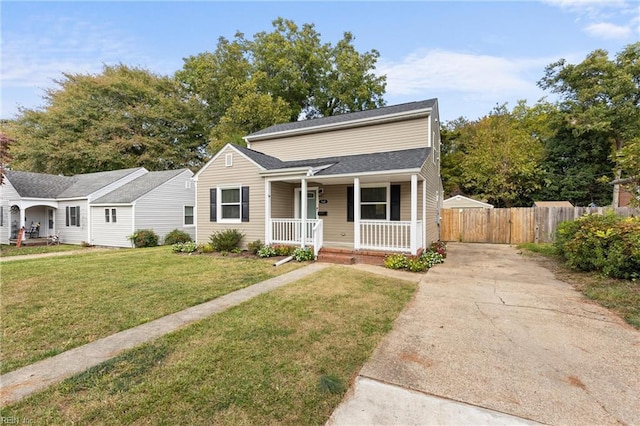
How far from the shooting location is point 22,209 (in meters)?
15.6

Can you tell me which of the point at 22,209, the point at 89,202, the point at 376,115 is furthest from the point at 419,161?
the point at 22,209

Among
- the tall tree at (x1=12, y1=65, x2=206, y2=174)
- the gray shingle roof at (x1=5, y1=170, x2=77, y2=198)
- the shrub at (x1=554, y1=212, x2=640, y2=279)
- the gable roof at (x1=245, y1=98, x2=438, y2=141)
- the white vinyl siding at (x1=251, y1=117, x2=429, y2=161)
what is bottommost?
the shrub at (x1=554, y1=212, x2=640, y2=279)

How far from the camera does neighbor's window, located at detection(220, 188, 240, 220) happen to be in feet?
37.6

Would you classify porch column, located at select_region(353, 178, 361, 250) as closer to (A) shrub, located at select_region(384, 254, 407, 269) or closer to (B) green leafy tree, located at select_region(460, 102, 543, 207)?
(A) shrub, located at select_region(384, 254, 407, 269)

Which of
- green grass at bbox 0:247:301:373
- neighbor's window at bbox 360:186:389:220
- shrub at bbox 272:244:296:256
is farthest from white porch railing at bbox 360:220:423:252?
green grass at bbox 0:247:301:373

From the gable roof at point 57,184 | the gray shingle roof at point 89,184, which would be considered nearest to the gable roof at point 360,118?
the gray shingle roof at point 89,184

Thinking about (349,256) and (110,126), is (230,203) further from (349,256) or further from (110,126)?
(110,126)

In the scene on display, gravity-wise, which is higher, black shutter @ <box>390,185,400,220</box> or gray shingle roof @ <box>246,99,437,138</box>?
gray shingle roof @ <box>246,99,437,138</box>

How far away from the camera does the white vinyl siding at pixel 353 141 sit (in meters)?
11.0

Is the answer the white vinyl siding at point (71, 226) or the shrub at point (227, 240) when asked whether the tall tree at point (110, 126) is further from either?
the shrub at point (227, 240)

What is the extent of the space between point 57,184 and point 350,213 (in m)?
19.7

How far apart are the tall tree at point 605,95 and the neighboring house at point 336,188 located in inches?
775

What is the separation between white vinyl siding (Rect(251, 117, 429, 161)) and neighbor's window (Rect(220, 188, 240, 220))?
323 cm

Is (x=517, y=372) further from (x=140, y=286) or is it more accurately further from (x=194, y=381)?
(x=140, y=286)
